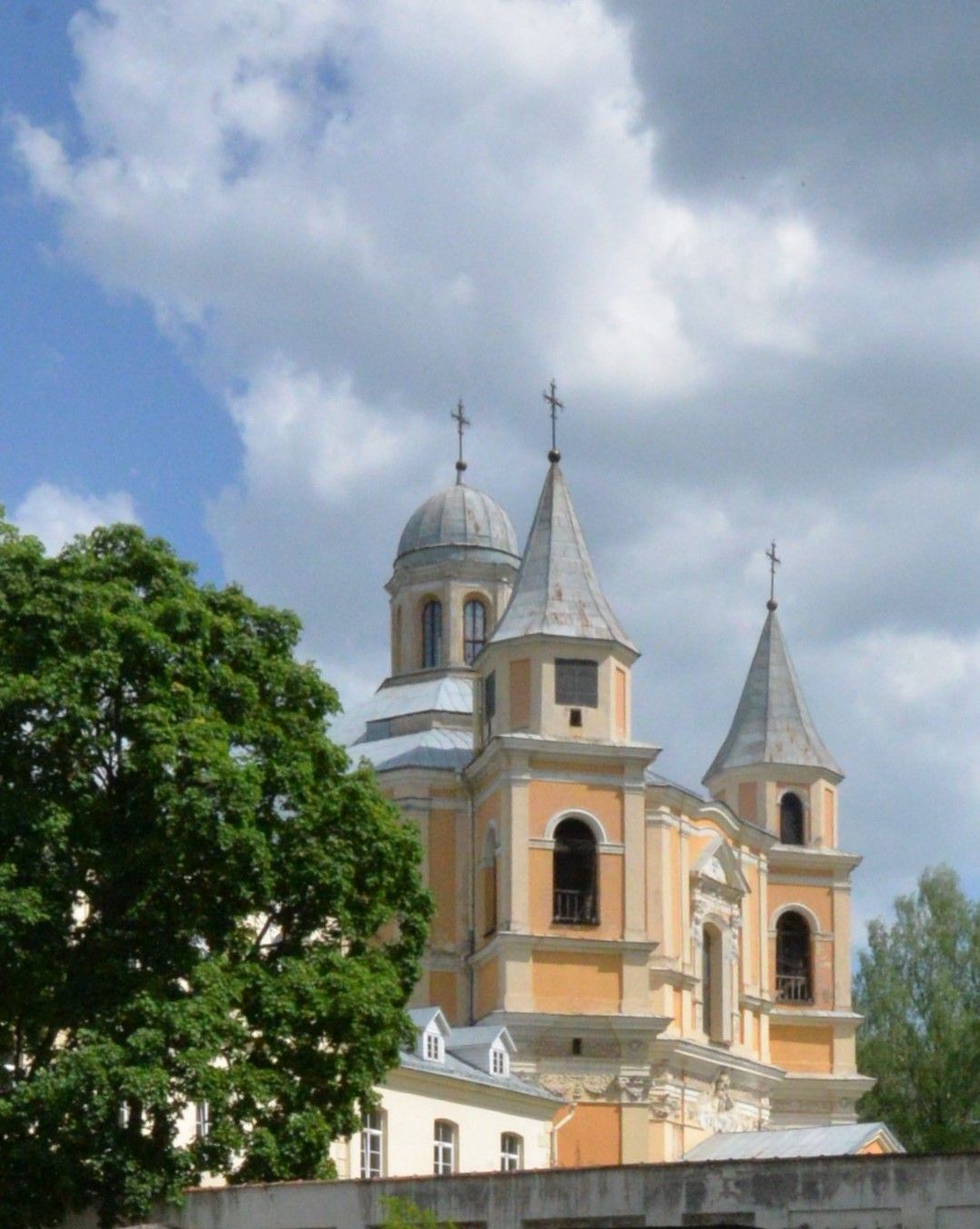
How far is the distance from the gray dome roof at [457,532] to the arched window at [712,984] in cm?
1244

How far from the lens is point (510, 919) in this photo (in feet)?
168

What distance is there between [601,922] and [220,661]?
18543 millimetres

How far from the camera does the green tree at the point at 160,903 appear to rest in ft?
105

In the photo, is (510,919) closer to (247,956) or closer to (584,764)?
(584,764)

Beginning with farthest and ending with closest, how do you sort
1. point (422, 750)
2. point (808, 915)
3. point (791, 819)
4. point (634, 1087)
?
point (791, 819)
point (808, 915)
point (422, 750)
point (634, 1087)

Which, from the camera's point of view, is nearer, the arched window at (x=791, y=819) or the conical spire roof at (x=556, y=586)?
the conical spire roof at (x=556, y=586)

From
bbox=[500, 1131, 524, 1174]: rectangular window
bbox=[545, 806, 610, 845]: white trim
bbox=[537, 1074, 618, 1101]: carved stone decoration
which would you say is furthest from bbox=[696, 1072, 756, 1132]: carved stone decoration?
bbox=[500, 1131, 524, 1174]: rectangular window

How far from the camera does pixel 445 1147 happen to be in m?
43.9

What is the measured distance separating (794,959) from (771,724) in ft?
19.0

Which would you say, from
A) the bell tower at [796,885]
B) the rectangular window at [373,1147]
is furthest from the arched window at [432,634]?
the rectangular window at [373,1147]

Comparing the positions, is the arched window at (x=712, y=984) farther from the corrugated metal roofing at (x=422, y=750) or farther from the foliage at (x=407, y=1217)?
the foliage at (x=407, y=1217)

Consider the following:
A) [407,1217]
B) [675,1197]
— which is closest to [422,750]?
[675,1197]

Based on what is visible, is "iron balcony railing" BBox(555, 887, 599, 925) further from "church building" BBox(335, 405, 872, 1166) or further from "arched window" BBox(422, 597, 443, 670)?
"arched window" BBox(422, 597, 443, 670)

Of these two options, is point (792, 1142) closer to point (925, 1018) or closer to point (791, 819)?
point (791, 819)
